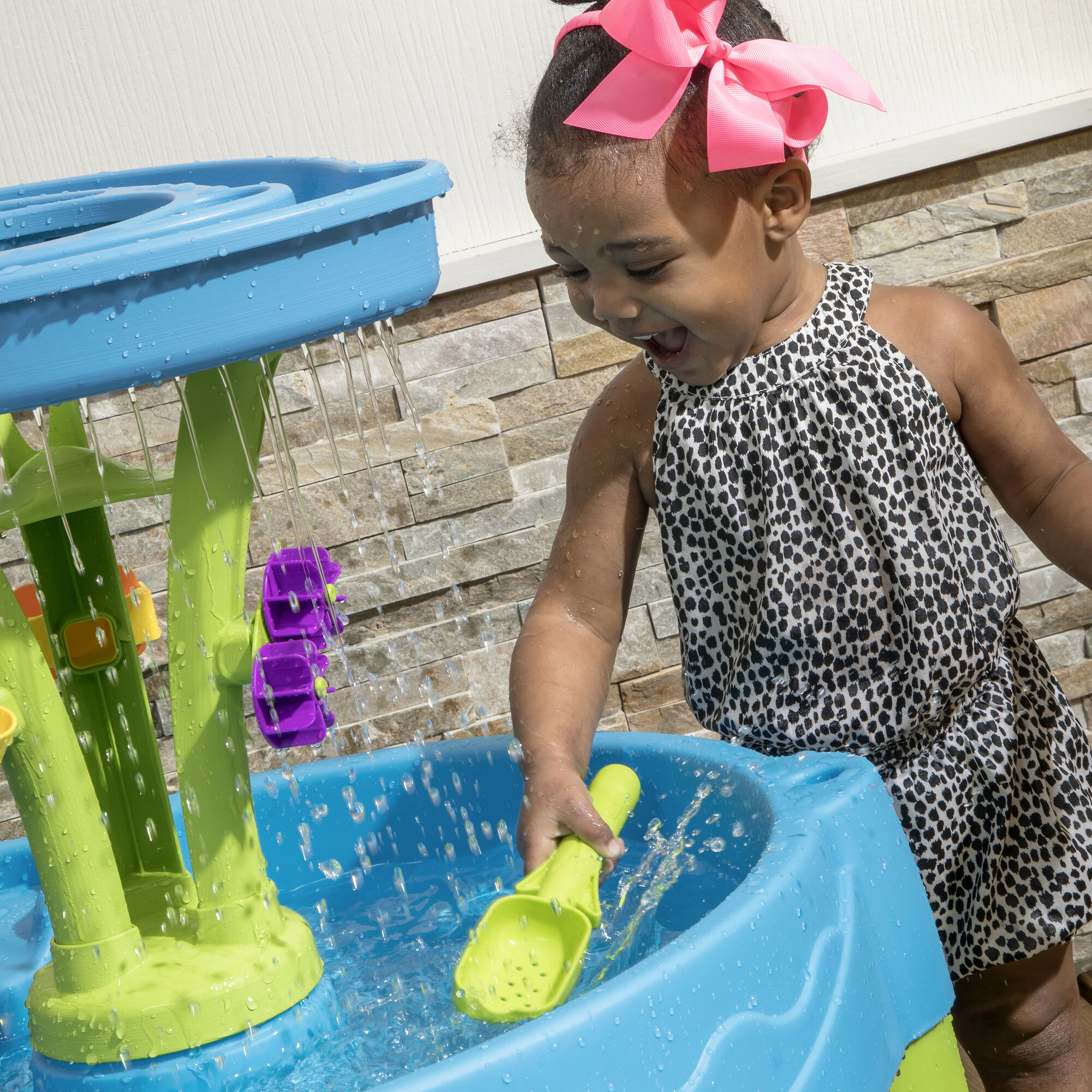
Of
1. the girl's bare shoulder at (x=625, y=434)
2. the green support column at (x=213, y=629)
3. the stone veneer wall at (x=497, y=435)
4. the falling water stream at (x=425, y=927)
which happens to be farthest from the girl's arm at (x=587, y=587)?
the stone veneer wall at (x=497, y=435)

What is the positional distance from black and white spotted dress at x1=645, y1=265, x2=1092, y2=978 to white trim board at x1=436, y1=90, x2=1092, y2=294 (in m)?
0.67

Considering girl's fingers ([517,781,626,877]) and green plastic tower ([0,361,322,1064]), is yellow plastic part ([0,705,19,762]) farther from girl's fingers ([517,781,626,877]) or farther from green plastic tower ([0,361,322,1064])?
girl's fingers ([517,781,626,877])

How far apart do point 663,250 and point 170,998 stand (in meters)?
0.56

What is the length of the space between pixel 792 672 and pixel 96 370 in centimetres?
58

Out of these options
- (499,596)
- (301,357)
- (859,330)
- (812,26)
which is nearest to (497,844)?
(859,330)

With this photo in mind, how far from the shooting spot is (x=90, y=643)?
861 millimetres

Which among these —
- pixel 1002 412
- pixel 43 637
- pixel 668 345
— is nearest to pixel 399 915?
pixel 43 637

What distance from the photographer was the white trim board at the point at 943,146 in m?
1.57

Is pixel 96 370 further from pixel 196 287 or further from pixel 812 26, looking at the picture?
pixel 812 26

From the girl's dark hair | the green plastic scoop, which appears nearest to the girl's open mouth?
the girl's dark hair

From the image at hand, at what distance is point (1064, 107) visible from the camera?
1585mm

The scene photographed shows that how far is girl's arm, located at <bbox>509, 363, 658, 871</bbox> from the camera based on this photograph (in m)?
0.88

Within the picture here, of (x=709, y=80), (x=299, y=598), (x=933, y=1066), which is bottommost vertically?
(x=933, y=1066)

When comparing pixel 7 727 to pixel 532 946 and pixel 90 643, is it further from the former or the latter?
pixel 532 946
